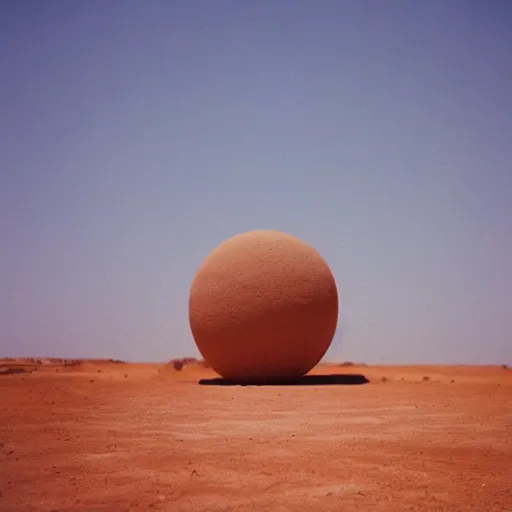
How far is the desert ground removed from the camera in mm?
4109

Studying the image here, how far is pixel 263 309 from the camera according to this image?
13.7 metres

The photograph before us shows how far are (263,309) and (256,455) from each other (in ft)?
27.2

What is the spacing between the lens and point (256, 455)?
5.39 meters

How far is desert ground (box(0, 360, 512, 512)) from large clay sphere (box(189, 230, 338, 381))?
12.3 ft

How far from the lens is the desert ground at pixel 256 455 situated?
162 inches

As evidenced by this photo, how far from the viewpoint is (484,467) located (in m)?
5.12

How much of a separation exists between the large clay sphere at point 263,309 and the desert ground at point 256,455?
147 inches

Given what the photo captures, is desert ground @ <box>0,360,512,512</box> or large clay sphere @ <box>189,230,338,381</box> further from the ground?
large clay sphere @ <box>189,230,338,381</box>

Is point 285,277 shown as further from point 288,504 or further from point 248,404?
point 288,504

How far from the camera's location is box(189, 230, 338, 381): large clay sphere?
13.8 m

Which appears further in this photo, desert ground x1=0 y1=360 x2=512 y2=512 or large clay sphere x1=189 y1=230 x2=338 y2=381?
→ large clay sphere x1=189 y1=230 x2=338 y2=381

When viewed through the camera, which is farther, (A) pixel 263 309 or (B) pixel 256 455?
(A) pixel 263 309

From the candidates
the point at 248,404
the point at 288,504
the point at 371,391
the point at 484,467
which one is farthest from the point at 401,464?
the point at 371,391

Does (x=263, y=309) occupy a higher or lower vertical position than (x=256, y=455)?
higher
